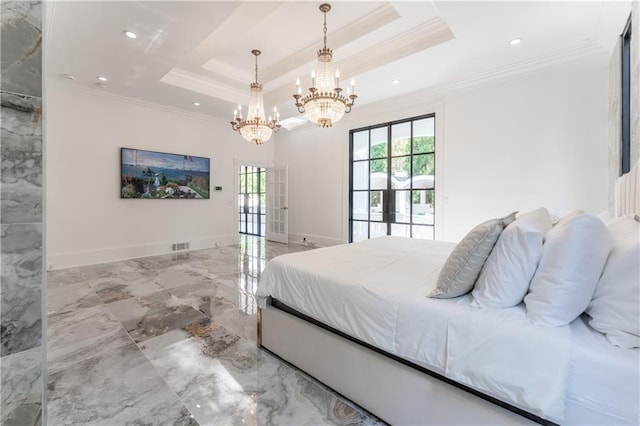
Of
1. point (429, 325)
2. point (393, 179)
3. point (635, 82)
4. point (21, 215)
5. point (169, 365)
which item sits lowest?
point (169, 365)

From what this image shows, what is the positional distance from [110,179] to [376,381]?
A: 18.4 feet

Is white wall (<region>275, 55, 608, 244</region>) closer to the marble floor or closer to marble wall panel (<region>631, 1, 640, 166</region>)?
marble wall panel (<region>631, 1, 640, 166</region>)

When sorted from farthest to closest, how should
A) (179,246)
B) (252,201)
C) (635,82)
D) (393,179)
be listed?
1. (252,201)
2. (179,246)
3. (393,179)
4. (635,82)

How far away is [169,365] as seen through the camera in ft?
6.45

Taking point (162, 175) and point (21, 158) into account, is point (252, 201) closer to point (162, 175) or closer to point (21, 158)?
point (162, 175)

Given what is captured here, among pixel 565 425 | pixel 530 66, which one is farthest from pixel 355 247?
pixel 530 66

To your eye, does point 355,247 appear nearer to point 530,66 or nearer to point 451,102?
point 451,102

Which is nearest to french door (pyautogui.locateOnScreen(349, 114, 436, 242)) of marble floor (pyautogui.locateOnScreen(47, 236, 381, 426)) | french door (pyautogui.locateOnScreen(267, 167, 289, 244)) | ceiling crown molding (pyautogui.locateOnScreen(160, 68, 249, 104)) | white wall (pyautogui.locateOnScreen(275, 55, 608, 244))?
white wall (pyautogui.locateOnScreen(275, 55, 608, 244))

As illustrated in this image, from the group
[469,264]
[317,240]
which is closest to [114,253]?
[317,240]

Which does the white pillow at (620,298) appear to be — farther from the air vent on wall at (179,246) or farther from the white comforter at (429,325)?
the air vent on wall at (179,246)

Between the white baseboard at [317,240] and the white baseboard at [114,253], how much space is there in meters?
1.94

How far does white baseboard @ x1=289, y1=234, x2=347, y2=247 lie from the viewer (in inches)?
248

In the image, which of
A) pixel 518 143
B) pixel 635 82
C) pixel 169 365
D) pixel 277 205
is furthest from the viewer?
pixel 277 205

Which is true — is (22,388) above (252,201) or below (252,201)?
below
